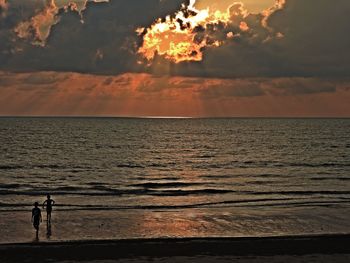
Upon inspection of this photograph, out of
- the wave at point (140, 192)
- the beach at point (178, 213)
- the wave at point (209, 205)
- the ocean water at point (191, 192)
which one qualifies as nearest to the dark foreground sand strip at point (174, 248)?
the beach at point (178, 213)

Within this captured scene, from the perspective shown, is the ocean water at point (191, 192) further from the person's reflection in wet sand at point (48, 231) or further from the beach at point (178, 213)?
the person's reflection in wet sand at point (48, 231)

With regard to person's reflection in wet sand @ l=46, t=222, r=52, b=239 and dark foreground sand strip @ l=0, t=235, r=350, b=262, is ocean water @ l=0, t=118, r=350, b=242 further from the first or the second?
person's reflection in wet sand @ l=46, t=222, r=52, b=239

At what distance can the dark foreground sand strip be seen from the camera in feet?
79.7

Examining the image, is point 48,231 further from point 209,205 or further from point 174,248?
point 209,205

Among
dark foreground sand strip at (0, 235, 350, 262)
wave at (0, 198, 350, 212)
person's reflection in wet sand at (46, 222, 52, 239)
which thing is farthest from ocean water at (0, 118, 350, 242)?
person's reflection in wet sand at (46, 222, 52, 239)

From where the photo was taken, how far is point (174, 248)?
2561 cm

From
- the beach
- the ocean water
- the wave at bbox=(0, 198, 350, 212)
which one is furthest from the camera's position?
the wave at bbox=(0, 198, 350, 212)

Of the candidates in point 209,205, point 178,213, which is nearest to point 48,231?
point 178,213

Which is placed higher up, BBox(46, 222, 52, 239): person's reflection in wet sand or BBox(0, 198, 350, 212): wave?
BBox(46, 222, 52, 239): person's reflection in wet sand

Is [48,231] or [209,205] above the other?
[48,231]

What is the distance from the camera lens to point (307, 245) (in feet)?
85.8

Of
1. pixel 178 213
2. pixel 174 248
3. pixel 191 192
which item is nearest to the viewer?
pixel 174 248

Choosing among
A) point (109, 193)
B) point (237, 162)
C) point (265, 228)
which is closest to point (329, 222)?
point (265, 228)

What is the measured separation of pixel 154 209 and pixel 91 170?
1231 inches
